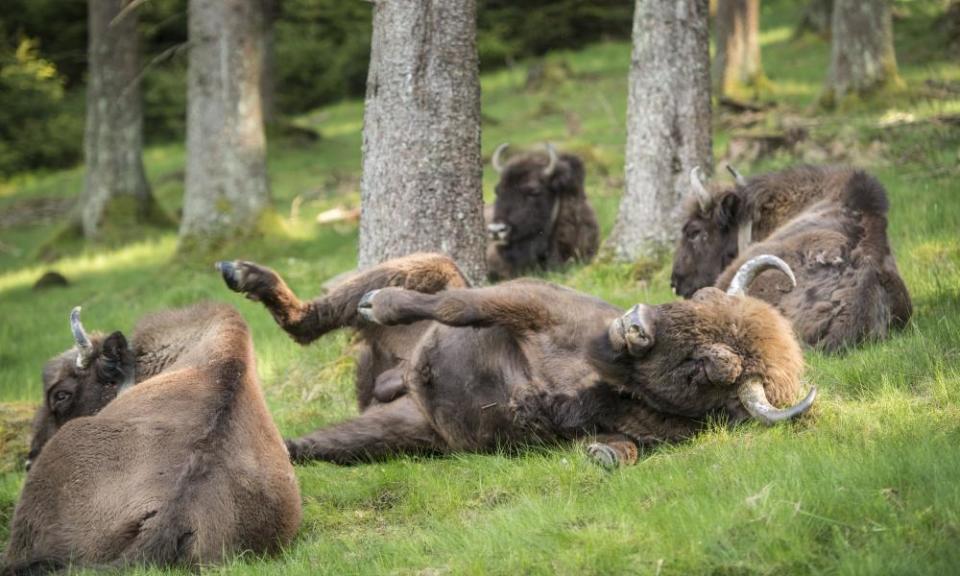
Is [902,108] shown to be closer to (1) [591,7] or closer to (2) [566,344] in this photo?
(2) [566,344]

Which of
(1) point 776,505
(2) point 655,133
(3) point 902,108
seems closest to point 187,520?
(1) point 776,505

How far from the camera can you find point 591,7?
1588 inches

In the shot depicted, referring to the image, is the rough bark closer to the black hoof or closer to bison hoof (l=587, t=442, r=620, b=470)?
the black hoof

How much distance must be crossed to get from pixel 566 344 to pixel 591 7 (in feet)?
115

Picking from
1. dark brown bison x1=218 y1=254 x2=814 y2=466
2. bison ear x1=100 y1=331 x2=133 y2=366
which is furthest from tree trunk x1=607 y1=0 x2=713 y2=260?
bison ear x1=100 y1=331 x2=133 y2=366

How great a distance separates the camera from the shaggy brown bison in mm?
8312

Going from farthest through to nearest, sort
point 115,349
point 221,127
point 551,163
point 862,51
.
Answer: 1. point 862,51
2. point 221,127
3. point 551,163
4. point 115,349

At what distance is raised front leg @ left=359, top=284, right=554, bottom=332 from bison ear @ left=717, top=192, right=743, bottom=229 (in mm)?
3578

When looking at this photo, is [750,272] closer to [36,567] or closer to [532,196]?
[36,567]

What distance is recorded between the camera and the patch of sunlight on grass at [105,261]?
19094mm

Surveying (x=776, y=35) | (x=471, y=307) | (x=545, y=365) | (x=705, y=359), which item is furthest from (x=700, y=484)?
(x=776, y=35)

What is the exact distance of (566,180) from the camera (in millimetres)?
14672

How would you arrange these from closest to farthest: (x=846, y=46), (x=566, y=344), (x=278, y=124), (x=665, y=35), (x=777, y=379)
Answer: (x=777, y=379), (x=566, y=344), (x=665, y=35), (x=846, y=46), (x=278, y=124)

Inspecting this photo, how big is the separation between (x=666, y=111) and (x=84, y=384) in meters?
6.32
